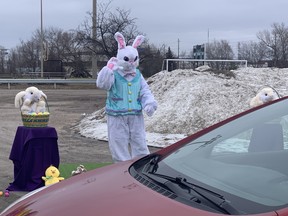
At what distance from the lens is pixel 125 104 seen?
18.9ft

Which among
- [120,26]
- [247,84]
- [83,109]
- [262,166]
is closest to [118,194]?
[262,166]

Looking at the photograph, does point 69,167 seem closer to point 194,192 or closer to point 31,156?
point 31,156

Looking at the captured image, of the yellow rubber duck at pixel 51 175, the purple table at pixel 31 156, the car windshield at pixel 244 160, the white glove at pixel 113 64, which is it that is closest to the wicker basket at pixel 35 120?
the purple table at pixel 31 156

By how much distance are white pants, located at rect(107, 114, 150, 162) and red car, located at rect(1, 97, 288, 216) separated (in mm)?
2814

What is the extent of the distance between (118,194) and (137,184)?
16 centimetres

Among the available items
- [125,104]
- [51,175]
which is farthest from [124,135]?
[51,175]

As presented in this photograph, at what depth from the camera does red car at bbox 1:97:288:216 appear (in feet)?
6.47

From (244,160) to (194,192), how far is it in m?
0.59

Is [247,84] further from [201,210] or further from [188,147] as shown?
[201,210]

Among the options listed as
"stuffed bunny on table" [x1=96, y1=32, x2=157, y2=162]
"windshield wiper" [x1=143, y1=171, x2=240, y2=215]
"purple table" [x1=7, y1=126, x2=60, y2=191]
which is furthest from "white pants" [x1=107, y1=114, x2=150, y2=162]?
"windshield wiper" [x1=143, y1=171, x2=240, y2=215]

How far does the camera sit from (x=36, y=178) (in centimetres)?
580

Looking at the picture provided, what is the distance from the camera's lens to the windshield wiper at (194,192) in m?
1.93

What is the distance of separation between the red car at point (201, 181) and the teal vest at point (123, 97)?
279 cm

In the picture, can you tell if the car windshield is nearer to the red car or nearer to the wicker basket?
the red car
